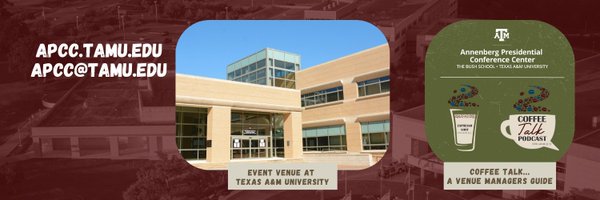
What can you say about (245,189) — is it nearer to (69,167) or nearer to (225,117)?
(225,117)

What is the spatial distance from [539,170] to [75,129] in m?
4.12

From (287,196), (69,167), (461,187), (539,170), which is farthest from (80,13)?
(539,170)

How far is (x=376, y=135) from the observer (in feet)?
13.3

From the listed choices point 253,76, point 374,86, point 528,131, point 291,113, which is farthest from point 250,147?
point 528,131

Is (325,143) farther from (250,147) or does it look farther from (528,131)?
(528,131)

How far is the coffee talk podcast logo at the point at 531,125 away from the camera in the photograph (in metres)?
3.79

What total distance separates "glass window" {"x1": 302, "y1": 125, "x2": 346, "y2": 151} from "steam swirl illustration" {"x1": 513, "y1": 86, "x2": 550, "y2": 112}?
1616 millimetres

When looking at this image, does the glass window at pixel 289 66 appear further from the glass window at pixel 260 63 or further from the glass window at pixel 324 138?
the glass window at pixel 324 138

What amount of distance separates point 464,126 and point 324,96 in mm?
1432

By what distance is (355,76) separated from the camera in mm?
4523

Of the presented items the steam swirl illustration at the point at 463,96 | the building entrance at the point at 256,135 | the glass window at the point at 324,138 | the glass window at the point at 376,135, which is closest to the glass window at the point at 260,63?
the building entrance at the point at 256,135

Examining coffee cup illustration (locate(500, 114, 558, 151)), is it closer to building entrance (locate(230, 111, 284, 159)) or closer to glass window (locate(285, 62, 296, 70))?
glass window (locate(285, 62, 296, 70))

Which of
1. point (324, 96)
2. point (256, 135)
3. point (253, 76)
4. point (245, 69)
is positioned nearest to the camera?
point (245, 69)

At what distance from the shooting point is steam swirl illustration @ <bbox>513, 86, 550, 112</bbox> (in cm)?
378
